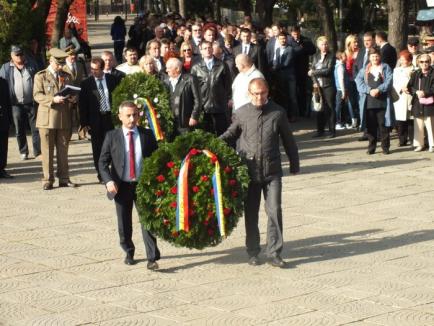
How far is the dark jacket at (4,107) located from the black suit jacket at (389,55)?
6952 millimetres

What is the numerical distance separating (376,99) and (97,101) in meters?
5.08

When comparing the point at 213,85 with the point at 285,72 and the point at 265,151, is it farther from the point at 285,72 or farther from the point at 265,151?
the point at 285,72

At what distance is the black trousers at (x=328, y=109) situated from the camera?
71.8 feet

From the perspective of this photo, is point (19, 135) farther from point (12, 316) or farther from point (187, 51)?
point (12, 316)

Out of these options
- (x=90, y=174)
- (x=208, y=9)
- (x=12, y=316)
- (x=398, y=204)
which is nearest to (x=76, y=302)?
(x=12, y=316)

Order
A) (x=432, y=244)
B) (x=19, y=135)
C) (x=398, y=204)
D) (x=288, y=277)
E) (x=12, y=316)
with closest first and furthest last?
1. (x=12, y=316)
2. (x=288, y=277)
3. (x=432, y=244)
4. (x=398, y=204)
5. (x=19, y=135)

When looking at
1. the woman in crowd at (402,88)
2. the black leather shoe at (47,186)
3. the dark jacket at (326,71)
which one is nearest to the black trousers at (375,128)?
the woman in crowd at (402,88)

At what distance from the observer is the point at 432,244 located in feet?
41.2

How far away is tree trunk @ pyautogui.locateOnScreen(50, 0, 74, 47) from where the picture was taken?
30078mm

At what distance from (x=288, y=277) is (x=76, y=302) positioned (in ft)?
6.79

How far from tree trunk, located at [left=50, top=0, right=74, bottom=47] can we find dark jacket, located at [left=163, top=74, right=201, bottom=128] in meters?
14.3

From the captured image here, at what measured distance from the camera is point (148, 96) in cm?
1608

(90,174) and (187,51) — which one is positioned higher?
(187,51)

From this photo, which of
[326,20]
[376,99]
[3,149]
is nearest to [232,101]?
[376,99]
